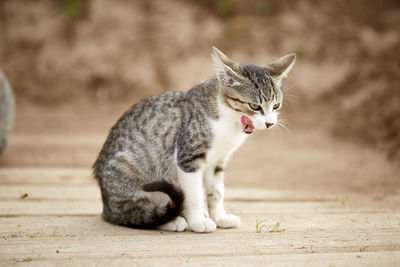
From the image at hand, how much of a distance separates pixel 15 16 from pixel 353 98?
908cm

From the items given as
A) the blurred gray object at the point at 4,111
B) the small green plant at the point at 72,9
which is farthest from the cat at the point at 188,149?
the small green plant at the point at 72,9

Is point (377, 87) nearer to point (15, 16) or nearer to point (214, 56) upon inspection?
point (214, 56)

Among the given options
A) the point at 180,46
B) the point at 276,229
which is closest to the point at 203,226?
the point at 276,229

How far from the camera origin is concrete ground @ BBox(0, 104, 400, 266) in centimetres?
→ 219

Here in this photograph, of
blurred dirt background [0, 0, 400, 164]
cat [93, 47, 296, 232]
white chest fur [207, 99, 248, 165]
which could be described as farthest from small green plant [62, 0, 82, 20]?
white chest fur [207, 99, 248, 165]

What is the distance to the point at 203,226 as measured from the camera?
2.87 m

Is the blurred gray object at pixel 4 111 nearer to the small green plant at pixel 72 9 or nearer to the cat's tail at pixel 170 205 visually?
the cat's tail at pixel 170 205

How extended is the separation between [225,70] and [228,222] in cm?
105

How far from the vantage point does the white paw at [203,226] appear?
287cm

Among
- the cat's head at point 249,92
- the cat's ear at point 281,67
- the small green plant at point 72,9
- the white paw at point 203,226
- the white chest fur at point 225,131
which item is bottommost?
the white paw at point 203,226

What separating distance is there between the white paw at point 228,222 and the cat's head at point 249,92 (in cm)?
61

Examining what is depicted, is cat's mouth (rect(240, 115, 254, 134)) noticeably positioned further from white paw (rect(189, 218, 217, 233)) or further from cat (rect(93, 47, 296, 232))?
white paw (rect(189, 218, 217, 233))

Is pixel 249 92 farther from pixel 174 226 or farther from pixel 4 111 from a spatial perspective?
pixel 4 111

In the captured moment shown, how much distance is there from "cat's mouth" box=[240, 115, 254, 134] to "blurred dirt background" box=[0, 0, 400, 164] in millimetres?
6728
